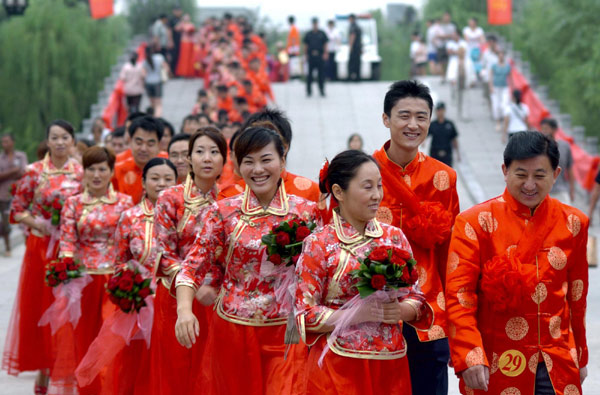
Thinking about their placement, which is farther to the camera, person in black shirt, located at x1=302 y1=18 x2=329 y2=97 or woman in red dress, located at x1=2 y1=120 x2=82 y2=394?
person in black shirt, located at x1=302 y1=18 x2=329 y2=97

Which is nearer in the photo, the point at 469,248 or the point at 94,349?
the point at 469,248

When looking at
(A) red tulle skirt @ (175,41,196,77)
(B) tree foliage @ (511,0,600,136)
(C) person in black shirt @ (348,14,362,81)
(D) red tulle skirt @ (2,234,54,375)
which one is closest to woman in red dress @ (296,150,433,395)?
(D) red tulle skirt @ (2,234,54,375)

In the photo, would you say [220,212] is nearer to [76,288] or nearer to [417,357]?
[417,357]

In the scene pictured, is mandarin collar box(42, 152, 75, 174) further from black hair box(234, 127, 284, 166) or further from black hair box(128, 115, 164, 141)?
black hair box(234, 127, 284, 166)

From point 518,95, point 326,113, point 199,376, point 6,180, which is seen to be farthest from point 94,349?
point 326,113

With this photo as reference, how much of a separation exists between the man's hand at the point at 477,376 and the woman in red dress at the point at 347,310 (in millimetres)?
267

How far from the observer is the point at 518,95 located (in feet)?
59.9

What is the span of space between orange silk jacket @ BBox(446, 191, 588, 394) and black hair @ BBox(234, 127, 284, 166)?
1008 millimetres

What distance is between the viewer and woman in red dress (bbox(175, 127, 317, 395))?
5277 millimetres

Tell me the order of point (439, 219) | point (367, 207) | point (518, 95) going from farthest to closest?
point (518, 95) → point (439, 219) → point (367, 207)

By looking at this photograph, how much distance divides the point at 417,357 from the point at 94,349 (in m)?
2.53

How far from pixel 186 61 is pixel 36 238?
2163cm

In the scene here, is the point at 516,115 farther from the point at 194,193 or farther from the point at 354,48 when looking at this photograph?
the point at 194,193

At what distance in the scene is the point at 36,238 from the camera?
345 inches
